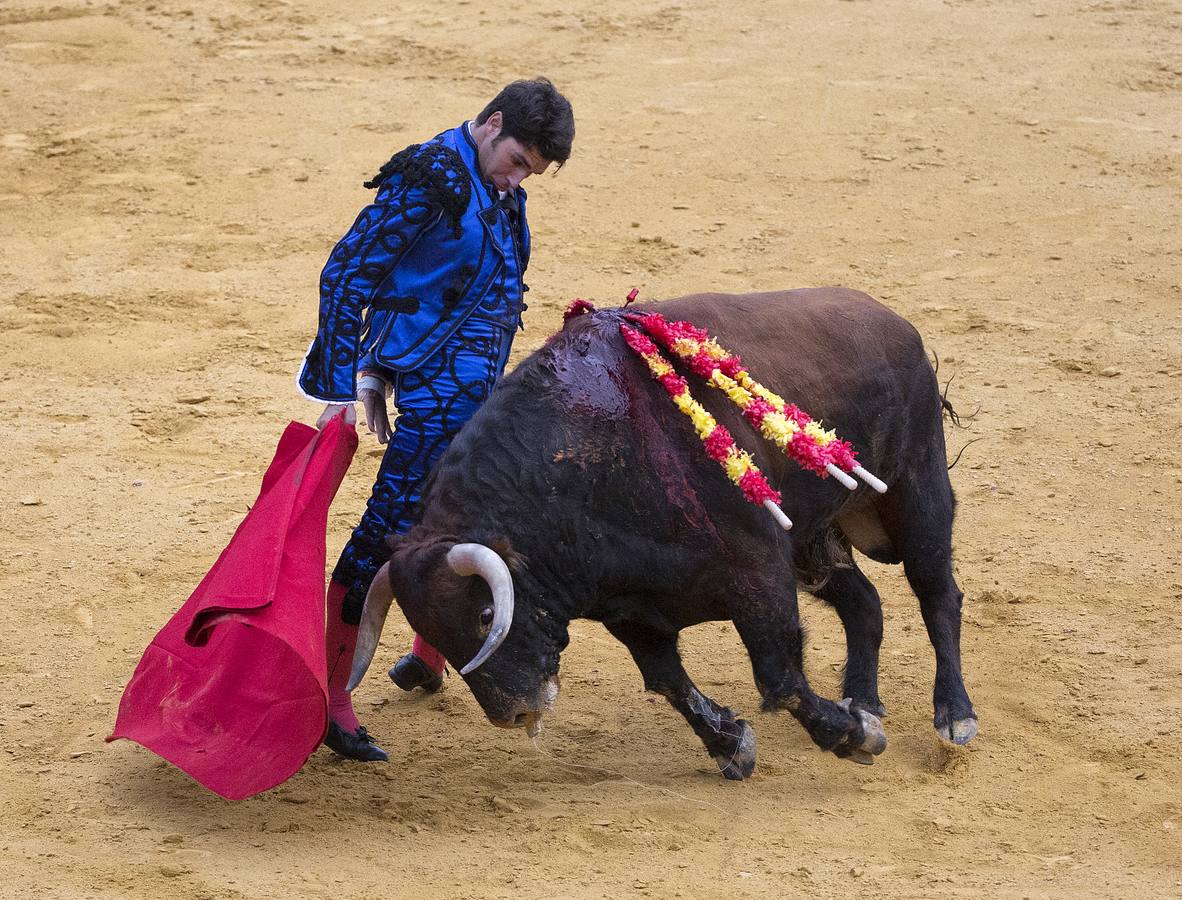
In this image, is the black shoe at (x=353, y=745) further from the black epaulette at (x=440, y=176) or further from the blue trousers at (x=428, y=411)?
the black epaulette at (x=440, y=176)

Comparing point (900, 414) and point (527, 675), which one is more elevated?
point (900, 414)

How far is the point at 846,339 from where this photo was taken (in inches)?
204

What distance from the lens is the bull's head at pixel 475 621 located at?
Result: 4.18 meters

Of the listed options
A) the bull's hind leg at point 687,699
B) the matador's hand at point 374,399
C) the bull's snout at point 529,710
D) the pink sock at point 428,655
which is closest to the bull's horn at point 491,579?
the bull's snout at point 529,710

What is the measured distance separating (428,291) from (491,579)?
98 cm

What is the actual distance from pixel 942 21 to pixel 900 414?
8632 mm

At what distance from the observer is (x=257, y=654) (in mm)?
4746

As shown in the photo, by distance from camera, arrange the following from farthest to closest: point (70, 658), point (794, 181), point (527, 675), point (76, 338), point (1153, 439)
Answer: point (794, 181) < point (76, 338) < point (1153, 439) < point (70, 658) < point (527, 675)

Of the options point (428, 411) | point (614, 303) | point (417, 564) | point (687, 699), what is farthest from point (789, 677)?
point (614, 303)

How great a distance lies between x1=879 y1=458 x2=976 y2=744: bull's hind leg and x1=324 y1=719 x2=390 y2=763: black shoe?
6.15 ft

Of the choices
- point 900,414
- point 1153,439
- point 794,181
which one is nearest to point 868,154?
point 794,181

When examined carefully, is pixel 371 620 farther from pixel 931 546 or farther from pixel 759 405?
pixel 931 546

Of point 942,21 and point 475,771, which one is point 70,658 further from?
point 942,21

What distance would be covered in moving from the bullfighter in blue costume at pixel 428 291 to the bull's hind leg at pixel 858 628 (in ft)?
5.05
